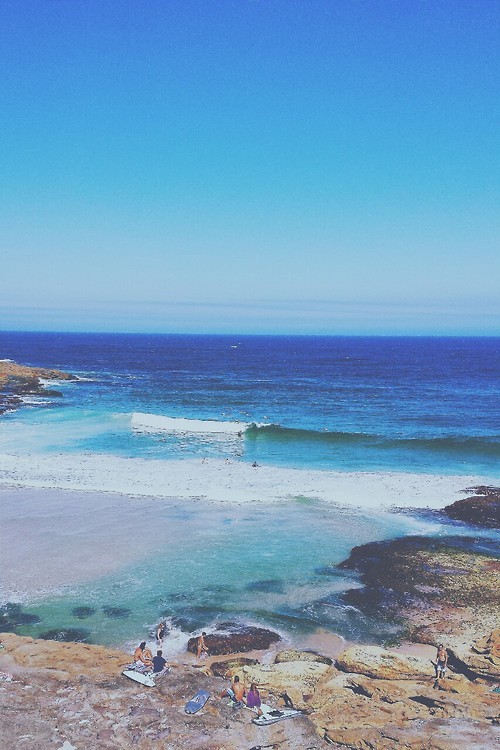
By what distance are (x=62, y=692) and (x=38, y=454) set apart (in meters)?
26.2

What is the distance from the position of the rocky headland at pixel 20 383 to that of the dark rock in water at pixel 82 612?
39.7 m

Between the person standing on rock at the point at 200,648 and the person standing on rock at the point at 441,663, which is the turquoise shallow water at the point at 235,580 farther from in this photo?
the person standing on rock at the point at 441,663

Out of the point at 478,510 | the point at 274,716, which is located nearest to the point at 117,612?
the point at 274,716

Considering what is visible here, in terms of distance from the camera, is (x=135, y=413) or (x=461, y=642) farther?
(x=135, y=413)

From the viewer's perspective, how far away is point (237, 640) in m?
15.7

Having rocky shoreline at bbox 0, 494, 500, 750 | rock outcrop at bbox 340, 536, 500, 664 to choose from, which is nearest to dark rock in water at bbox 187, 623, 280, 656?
rocky shoreline at bbox 0, 494, 500, 750

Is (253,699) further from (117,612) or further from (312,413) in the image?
(312,413)

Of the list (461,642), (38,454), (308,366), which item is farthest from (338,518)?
(308,366)

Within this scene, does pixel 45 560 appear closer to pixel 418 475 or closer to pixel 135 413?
pixel 418 475

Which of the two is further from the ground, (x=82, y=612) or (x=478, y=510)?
(x=478, y=510)

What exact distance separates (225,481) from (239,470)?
2.82 m

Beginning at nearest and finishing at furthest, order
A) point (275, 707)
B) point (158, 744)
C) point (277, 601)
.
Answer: point (158, 744) < point (275, 707) < point (277, 601)

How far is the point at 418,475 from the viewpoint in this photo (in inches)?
1309

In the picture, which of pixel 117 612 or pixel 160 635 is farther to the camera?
pixel 117 612
